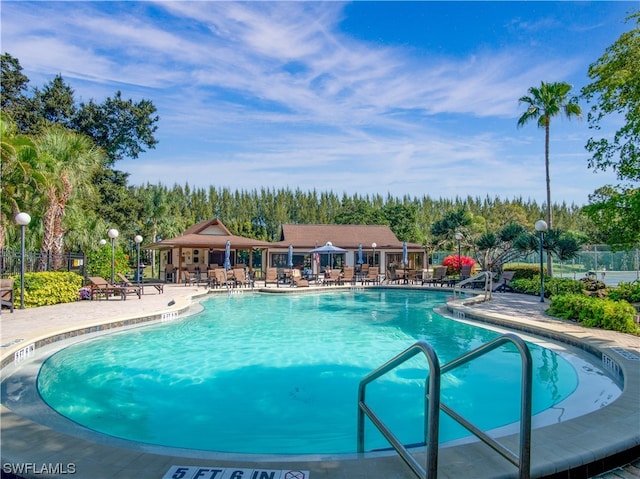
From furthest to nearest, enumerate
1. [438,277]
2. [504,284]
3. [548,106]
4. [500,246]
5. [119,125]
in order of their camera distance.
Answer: [119,125] → [548,106] → [438,277] → [500,246] → [504,284]

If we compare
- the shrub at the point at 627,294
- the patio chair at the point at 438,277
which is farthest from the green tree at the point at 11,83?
the shrub at the point at 627,294

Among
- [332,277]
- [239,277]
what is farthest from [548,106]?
[239,277]

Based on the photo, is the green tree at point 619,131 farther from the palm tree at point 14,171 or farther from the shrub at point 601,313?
the palm tree at point 14,171

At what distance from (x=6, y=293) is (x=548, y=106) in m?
24.7

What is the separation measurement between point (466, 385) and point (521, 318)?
5068 mm

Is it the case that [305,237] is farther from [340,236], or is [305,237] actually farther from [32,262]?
[32,262]

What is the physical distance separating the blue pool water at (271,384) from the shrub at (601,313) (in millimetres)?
1954

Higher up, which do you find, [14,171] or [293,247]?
[14,171]

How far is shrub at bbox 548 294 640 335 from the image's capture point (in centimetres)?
875

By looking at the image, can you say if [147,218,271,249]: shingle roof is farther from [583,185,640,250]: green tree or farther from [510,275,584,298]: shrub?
[583,185,640,250]: green tree

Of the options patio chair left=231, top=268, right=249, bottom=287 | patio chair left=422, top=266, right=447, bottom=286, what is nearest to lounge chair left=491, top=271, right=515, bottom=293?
patio chair left=422, top=266, right=447, bottom=286

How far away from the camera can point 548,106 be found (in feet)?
73.5

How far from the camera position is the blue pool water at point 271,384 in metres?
4.96

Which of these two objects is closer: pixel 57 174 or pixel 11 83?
pixel 57 174
